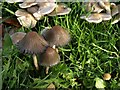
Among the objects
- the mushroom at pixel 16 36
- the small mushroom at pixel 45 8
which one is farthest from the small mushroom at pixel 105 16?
the mushroom at pixel 16 36

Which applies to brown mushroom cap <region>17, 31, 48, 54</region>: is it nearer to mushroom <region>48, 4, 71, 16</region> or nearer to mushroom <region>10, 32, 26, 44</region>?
mushroom <region>10, 32, 26, 44</region>

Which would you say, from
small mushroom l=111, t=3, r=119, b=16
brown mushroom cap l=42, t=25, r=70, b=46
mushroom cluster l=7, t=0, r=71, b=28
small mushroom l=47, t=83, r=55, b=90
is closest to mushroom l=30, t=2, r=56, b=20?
mushroom cluster l=7, t=0, r=71, b=28

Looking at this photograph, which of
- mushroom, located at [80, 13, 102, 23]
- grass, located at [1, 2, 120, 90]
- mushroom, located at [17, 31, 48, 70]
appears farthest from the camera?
mushroom, located at [80, 13, 102, 23]

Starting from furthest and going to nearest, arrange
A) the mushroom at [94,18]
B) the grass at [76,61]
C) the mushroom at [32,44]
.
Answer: the mushroom at [94,18] < the grass at [76,61] < the mushroom at [32,44]

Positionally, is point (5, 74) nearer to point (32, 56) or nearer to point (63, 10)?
point (32, 56)

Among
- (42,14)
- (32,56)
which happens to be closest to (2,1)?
(42,14)

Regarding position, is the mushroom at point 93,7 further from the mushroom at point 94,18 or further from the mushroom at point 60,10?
the mushroom at point 60,10

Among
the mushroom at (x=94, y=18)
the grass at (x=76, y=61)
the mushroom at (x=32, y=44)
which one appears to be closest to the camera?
the mushroom at (x=32, y=44)

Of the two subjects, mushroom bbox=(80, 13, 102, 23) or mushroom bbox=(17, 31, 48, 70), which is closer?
mushroom bbox=(17, 31, 48, 70)

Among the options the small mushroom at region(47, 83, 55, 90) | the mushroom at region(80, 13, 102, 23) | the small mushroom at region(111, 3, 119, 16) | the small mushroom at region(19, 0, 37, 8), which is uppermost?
the small mushroom at region(19, 0, 37, 8)
